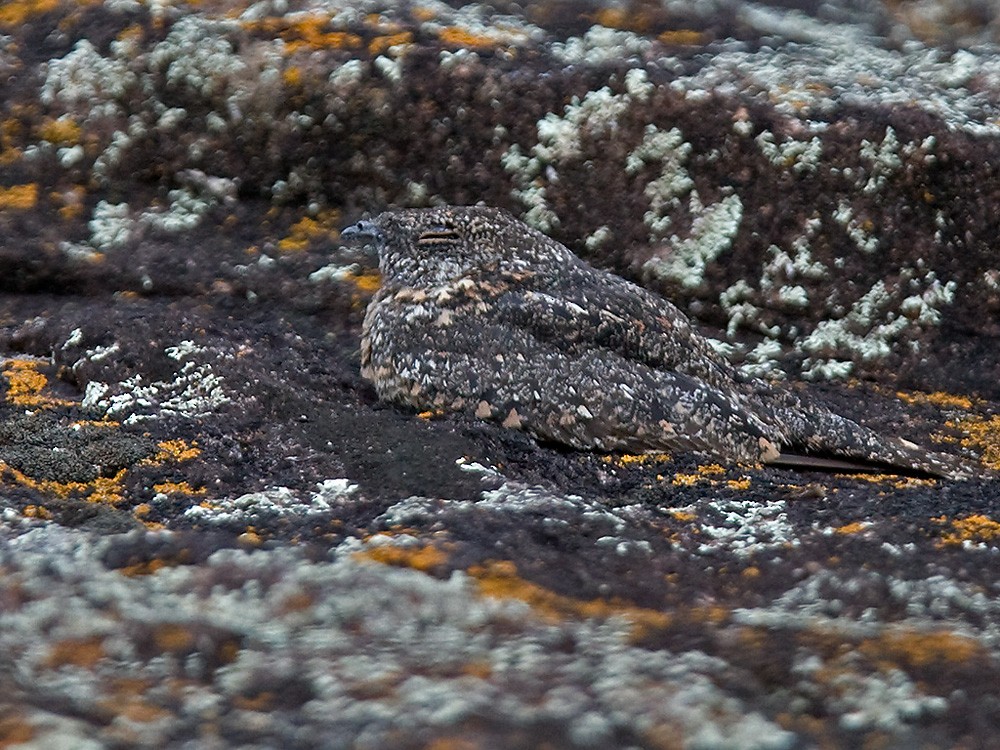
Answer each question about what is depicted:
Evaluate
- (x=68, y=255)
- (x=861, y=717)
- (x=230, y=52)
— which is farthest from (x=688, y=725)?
(x=230, y=52)

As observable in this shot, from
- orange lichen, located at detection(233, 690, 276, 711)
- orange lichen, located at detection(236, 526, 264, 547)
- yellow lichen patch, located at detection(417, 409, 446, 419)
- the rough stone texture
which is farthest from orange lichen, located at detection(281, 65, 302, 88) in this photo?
orange lichen, located at detection(233, 690, 276, 711)

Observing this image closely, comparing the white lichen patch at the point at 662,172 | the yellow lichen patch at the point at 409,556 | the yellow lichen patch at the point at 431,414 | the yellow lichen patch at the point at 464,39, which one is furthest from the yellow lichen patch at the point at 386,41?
the yellow lichen patch at the point at 409,556

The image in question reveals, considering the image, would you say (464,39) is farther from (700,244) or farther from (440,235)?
(700,244)

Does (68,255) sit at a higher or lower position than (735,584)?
lower

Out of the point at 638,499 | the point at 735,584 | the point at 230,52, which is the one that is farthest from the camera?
the point at 230,52

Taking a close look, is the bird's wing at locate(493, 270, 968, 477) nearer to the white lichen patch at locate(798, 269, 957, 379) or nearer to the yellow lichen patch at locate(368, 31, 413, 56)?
the white lichen patch at locate(798, 269, 957, 379)

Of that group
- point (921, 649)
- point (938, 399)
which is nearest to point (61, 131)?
point (938, 399)

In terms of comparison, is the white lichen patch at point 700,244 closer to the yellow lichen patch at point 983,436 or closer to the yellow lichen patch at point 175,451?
the yellow lichen patch at point 983,436

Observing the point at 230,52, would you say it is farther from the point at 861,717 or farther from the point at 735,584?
the point at 861,717
